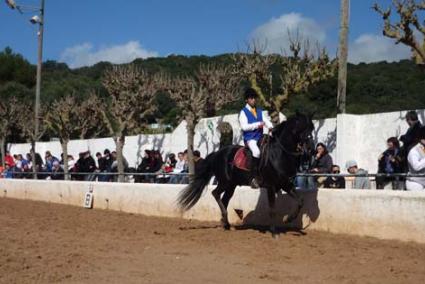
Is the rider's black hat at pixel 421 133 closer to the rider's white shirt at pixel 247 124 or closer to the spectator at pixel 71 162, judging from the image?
the rider's white shirt at pixel 247 124

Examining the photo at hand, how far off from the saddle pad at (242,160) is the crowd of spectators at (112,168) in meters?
3.53

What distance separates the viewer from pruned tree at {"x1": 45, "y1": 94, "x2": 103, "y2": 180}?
92.6 ft

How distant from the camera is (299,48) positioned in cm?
1836

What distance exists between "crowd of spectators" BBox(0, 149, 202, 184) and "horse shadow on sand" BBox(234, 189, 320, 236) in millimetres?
2712

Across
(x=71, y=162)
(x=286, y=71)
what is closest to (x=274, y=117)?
(x=286, y=71)

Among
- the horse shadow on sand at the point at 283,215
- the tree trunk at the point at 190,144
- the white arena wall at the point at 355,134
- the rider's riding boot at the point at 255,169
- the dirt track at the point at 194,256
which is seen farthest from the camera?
the tree trunk at the point at 190,144

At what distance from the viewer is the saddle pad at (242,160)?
1183 cm

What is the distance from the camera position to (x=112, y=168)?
22.9m

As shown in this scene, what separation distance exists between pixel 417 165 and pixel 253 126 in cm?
301

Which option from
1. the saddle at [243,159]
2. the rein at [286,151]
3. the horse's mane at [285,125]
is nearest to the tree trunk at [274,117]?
the saddle at [243,159]

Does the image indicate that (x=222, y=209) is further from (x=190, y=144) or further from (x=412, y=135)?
(x=190, y=144)

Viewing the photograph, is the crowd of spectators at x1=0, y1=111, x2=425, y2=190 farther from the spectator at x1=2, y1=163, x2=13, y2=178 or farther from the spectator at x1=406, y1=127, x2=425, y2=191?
the spectator at x1=2, y1=163, x2=13, y2=178

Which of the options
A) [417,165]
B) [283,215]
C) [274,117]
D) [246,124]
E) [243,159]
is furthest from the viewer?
[274,117]

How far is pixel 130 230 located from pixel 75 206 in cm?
749
